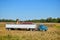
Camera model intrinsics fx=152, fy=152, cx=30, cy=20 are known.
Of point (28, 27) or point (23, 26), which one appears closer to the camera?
point (28, 27)

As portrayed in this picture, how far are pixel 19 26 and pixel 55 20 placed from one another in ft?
219

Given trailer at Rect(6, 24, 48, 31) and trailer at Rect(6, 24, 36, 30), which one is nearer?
trailer at Rect(6, 24, 48, 31)

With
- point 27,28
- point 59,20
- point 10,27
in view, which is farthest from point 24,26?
point 59,20

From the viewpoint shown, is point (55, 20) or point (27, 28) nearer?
point (27, 28)

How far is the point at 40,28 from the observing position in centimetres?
2975

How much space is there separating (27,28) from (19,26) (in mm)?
1695

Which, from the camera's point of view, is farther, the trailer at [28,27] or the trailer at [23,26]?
the trailer at [23,26]

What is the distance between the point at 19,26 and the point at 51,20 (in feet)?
221

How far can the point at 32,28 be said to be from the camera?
29953 mm

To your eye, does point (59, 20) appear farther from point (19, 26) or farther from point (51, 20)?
point (19, 26)

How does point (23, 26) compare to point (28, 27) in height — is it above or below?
above

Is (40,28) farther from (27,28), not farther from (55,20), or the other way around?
(55,20)

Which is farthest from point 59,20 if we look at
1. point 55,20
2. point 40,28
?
point 40,28

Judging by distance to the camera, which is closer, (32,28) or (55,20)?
(32,28)
